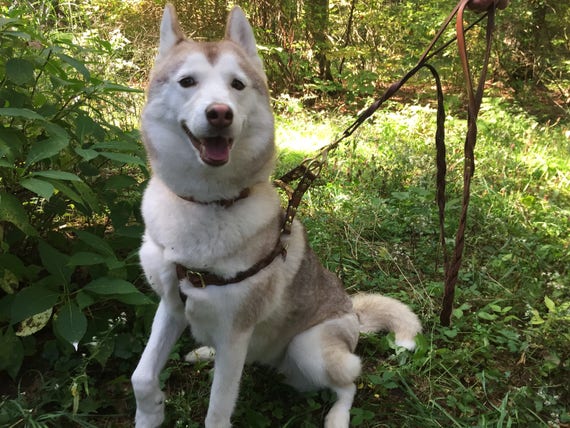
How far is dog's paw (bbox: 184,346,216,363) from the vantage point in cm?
258

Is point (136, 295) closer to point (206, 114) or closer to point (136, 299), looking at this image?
point (136, 299)

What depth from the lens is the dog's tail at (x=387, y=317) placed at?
2.65m

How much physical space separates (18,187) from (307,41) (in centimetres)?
801

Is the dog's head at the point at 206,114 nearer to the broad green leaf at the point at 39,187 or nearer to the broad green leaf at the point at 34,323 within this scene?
the broad green leaf at the point at 39,187

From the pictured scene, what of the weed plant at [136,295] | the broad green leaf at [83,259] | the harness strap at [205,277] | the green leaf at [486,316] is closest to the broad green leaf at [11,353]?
the weed plant at [136,295]

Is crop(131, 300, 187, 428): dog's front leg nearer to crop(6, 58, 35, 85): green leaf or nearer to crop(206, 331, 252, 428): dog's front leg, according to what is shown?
crop(206, 331, 252, 428): dog's front leg

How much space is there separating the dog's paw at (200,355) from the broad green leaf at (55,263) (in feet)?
2.58

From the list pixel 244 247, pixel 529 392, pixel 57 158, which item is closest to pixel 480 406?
pixel 529 392

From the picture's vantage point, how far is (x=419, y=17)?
8695mm

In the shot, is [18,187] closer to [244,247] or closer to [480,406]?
[244,247]

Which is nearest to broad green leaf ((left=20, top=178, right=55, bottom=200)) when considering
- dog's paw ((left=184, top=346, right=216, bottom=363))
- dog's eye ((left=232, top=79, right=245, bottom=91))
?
dog's eye ((left=232, top=79, right=245, bottom=91))

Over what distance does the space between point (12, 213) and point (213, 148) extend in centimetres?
100

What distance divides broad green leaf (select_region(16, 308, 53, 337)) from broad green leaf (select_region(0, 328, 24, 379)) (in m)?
0.05

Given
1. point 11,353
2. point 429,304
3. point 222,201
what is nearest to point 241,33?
point 222,201
